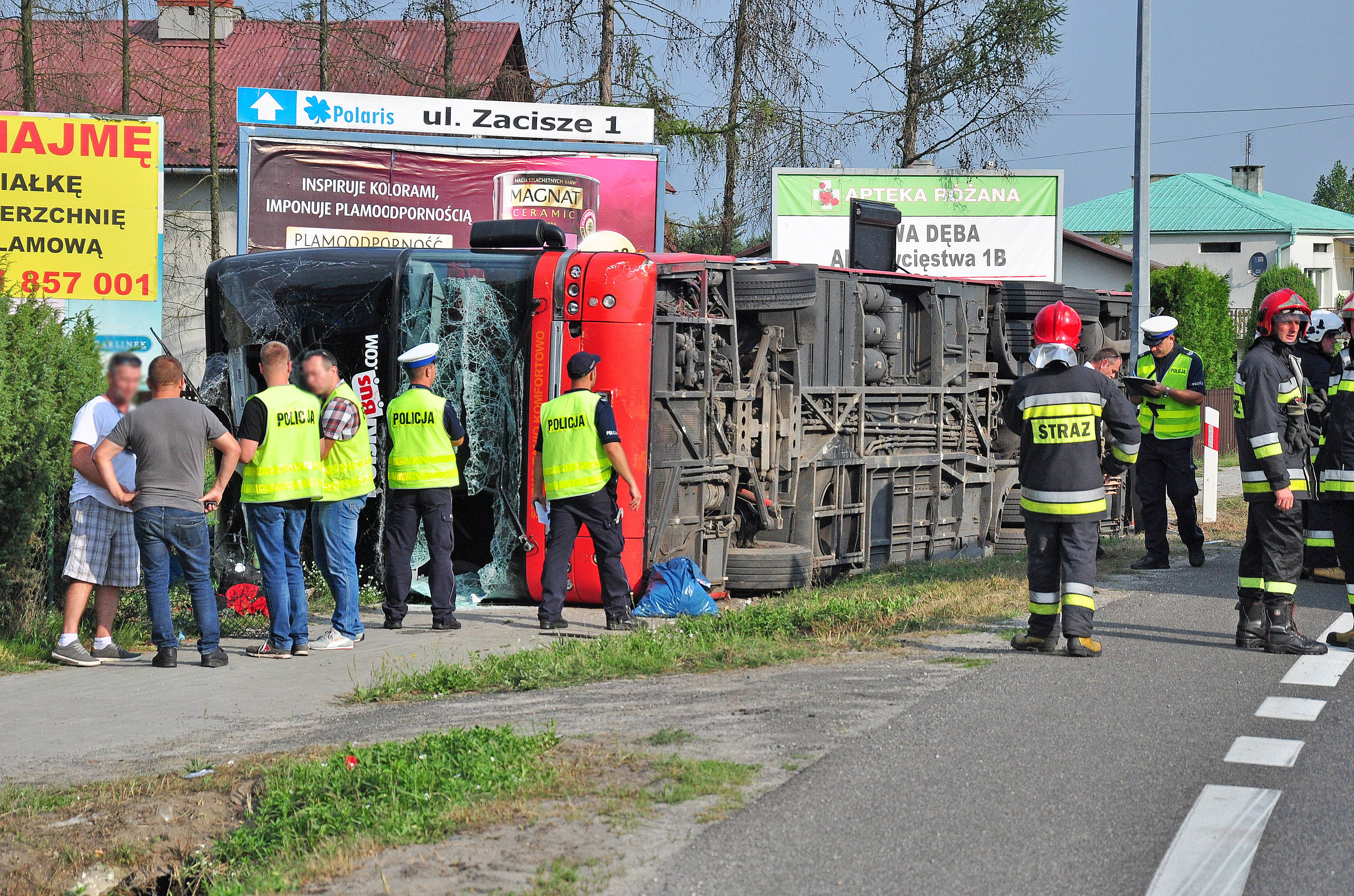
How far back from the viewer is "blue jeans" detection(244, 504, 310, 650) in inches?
318

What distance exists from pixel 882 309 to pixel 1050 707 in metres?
6.54

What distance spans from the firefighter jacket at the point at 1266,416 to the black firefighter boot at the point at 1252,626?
0.58 m

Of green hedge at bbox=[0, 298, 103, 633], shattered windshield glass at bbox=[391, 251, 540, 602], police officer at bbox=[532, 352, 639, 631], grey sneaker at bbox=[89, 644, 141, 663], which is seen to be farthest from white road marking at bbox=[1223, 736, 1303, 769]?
green hedge at bbox=[0, 298, 103, 633]

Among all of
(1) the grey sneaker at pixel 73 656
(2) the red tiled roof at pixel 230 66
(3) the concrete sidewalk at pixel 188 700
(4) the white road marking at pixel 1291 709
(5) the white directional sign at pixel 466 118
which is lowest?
(3) the concrete sidewalk at pixel 188 700

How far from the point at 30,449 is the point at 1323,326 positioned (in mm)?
9799

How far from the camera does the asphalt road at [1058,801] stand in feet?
13.3

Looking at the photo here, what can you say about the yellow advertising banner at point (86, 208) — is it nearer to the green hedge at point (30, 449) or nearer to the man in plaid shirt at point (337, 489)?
the green hedge at point (30, 449)

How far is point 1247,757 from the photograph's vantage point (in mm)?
5293

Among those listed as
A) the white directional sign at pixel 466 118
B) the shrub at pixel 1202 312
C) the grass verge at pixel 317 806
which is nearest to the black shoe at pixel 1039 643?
the grass verge at pixel 317 806

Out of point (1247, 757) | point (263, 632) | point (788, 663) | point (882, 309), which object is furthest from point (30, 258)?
point (1247, 757)

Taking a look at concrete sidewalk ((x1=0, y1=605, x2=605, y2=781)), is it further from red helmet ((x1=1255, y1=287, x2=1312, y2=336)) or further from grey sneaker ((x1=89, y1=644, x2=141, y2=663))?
red helmet ((x1=1255, y1=287, x2=1312, y2=336))

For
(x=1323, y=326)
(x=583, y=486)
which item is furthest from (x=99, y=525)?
(x=1323, y=326)

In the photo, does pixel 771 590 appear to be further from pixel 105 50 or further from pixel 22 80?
pixel 105 50

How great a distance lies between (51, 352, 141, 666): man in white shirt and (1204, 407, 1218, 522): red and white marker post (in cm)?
1145
